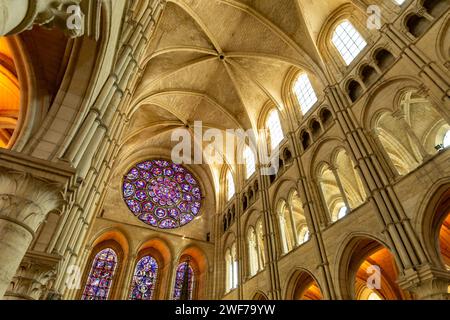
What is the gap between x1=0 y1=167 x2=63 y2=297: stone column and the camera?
3.43 metres

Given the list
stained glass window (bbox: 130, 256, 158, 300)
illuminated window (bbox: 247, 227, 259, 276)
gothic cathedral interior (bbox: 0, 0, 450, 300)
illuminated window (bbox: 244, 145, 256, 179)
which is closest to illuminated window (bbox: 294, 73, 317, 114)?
gothic cathedral interior (bbox: 0, 0, 450, 300)

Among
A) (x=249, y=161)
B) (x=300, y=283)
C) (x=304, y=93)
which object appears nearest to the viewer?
(x=300, y=283)

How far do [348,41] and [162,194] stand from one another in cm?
1457

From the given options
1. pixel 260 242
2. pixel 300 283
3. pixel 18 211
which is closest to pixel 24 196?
pixel 18 211

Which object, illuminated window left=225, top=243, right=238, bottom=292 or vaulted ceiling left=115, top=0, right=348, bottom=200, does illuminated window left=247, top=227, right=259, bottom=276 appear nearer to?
illuminated window left=225, top=243, right=238, bottom=292

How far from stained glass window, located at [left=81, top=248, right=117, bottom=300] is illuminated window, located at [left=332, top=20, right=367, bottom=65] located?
1627cm

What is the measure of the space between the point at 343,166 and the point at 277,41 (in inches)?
292

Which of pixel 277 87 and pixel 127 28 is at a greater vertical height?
pixel 277 87

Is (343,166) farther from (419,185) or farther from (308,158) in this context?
(419,185)

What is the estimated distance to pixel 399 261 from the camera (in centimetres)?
773

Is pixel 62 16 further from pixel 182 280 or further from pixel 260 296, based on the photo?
pixel 182 280

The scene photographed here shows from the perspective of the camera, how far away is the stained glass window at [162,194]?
770 inches

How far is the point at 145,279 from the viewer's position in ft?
57.8
